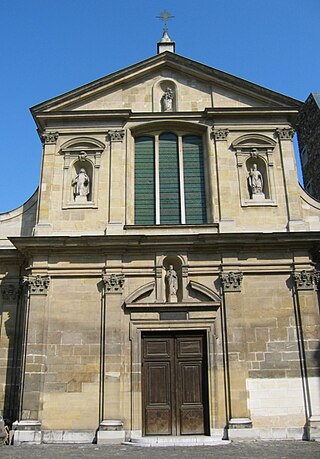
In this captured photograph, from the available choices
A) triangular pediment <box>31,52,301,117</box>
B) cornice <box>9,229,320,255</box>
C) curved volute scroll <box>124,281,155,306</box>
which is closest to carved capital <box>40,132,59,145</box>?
triangular pediment <box>31,52,301,117</box>

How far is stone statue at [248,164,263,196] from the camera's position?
15.3m

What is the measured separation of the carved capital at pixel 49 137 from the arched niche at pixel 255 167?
5.80 metres

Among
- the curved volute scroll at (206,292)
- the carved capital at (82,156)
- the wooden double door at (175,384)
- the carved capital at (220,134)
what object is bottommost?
the wooden double door at (175,384)

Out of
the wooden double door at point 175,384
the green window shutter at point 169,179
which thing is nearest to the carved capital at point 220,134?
the green window shutter at point 169,179

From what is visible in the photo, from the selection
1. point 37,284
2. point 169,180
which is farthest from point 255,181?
point 37,284

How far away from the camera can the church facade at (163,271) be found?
13.0 m

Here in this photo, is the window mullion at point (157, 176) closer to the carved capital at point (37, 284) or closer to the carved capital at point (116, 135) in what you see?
the carved capital at point (116, 135)

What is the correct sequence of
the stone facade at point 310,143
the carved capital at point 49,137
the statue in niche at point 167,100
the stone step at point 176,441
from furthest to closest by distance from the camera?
the stone facade at point 310,143
the statue in niche at point 167,100
the carved capital at point 49,137
the stone step at point 176,441

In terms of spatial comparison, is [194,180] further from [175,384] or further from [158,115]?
[175,384]

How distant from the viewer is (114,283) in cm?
1400

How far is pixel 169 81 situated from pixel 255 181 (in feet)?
15.9

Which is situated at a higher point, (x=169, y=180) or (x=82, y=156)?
(x=82, y=156)

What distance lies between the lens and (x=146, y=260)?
47.1 feet

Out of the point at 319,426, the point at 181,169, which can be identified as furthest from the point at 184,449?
the point at 181,169
